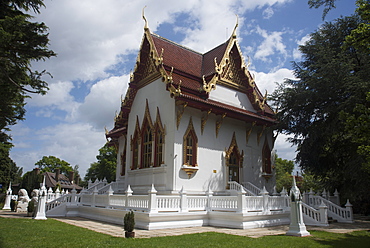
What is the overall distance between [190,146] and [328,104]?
6882 millimetres

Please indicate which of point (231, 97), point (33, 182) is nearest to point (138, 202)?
point (231, 97)

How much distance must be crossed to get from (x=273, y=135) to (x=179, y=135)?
717 cm

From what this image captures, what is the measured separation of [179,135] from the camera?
46.8ft

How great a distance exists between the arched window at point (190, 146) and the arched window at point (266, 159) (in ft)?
16.3

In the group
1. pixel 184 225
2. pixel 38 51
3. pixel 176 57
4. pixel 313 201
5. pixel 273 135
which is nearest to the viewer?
pixel 38 51

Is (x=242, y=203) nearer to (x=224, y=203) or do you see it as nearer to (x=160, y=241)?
(x=224, y=203)

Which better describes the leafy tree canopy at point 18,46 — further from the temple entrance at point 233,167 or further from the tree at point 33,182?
the tree at point 33,182

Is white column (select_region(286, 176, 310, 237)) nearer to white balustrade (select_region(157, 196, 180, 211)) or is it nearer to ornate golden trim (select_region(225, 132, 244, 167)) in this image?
white balustrade (select_region(157, 196, 180, 211))

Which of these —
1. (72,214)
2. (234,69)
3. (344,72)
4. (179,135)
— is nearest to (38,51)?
(179,135)

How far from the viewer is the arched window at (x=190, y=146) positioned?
14.3m

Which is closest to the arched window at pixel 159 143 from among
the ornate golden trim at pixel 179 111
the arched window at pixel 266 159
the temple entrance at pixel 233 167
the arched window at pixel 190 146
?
the ornate golden trim at pixel 179 111

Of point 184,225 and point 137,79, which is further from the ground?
point 137,79

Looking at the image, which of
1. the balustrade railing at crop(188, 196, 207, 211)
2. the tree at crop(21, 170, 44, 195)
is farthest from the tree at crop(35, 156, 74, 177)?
the balustrade railing at crop(188, 196, 207, 211)

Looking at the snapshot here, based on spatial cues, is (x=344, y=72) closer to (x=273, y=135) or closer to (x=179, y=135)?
(x=273, y=135)
